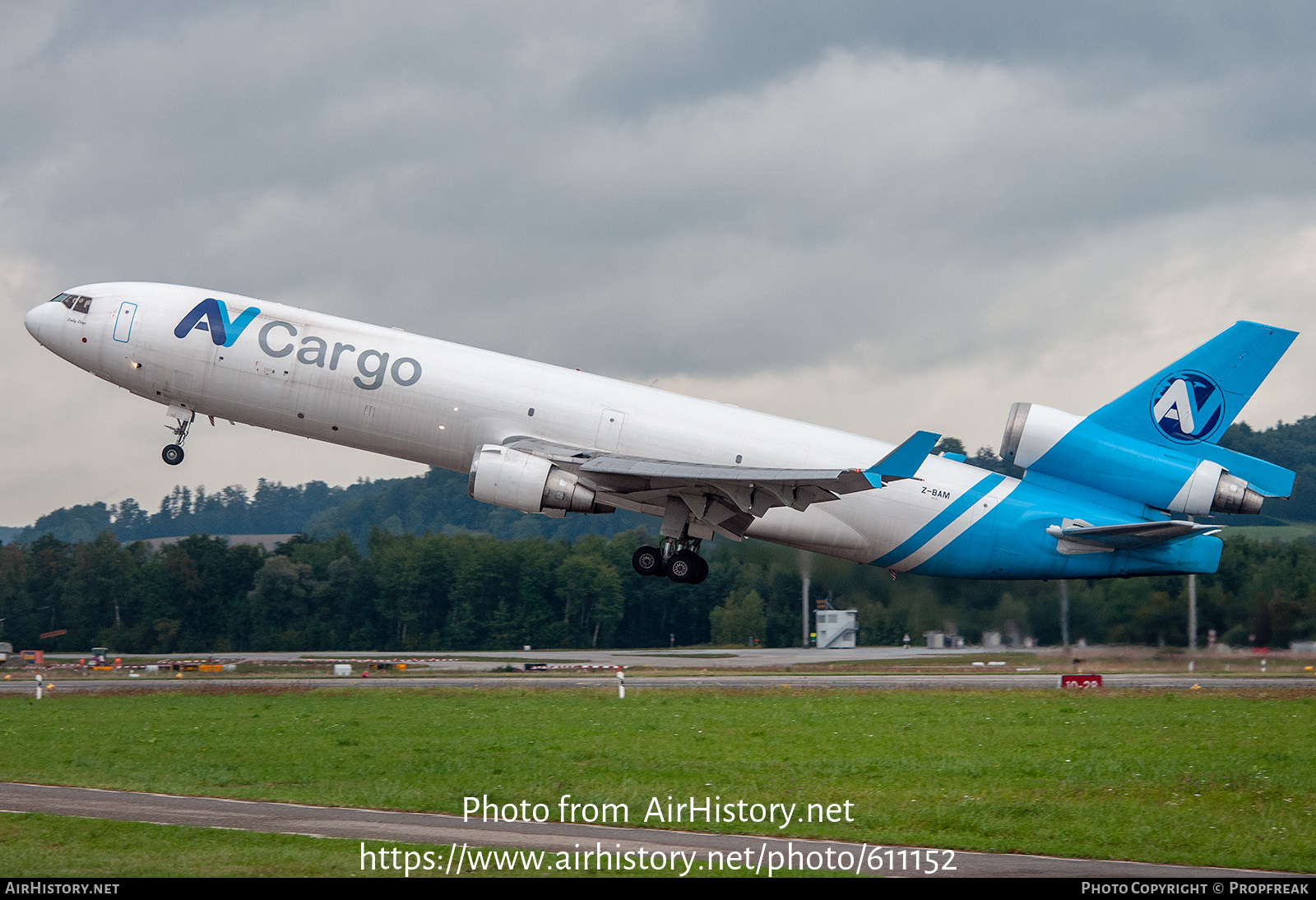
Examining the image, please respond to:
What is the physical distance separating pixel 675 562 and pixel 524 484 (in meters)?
4.81

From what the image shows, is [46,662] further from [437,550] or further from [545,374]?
[545,374]

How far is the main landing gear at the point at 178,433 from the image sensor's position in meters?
34.5

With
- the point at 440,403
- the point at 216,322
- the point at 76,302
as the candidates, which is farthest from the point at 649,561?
the point at 76,302

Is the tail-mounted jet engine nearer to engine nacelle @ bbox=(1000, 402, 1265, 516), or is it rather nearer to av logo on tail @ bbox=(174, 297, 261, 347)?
av logo on tail @ bbox=(174, 297, 261, 347)

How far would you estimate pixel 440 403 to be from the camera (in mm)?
32500

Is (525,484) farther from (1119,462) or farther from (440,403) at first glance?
(1119,462)

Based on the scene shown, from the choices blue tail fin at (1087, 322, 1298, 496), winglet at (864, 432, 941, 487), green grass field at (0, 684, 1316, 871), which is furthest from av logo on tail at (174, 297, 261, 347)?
blue tail fin at (1087, 322, 1298, 496)

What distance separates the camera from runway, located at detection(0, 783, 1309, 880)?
54.2 ft

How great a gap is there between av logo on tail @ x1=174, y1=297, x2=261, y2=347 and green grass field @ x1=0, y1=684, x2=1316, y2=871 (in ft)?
33.5

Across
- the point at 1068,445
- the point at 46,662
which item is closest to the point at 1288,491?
the point at 1068,445

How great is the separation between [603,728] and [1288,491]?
18345mm

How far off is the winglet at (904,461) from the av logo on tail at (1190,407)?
9678 millimetres

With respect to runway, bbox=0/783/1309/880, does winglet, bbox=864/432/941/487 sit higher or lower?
higher

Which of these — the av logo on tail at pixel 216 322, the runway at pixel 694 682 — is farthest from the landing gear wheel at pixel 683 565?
the av logo on tail at pixel 216 322
